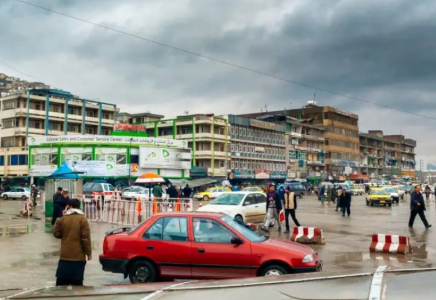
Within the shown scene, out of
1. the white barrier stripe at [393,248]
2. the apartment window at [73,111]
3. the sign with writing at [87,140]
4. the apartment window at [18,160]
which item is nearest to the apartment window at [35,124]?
the apartment window at [73,111]

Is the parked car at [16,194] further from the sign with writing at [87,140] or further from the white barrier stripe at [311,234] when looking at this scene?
the white barrier stripe at [311,234]

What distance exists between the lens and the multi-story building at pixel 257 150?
79.7 meters

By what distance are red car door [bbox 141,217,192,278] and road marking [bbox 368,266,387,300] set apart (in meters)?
5.38

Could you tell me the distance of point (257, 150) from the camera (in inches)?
3319

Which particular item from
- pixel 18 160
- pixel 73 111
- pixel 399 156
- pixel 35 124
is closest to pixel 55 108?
pixel 73 111

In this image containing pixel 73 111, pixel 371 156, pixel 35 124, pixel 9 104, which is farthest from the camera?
pixel 371 156

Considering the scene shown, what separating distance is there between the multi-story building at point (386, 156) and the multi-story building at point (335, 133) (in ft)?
34.2

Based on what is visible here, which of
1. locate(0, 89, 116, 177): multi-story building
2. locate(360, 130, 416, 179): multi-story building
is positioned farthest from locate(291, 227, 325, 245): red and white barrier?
locate(360, 130, 416, 179): multi-story building

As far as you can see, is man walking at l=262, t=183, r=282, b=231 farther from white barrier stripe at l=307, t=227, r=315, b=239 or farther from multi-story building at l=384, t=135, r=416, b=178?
multi-story building at l=384, t=135, r=416, b=178

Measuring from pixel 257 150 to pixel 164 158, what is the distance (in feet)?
78.8

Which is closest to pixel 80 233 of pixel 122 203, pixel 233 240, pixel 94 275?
pixel 233 240

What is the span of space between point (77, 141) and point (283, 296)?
192ft

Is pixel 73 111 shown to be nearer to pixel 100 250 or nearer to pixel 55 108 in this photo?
pixel 55 108

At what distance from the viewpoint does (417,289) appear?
3189mm
